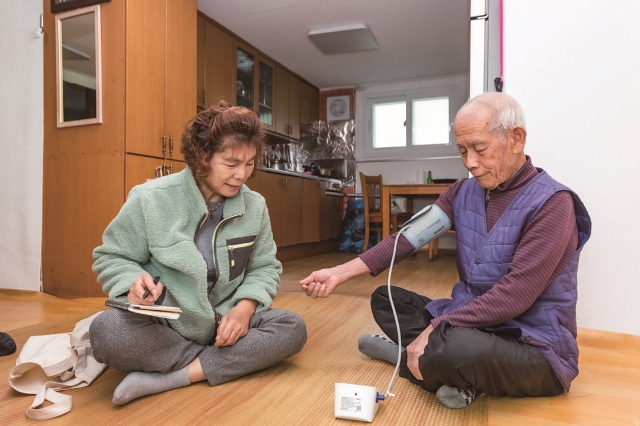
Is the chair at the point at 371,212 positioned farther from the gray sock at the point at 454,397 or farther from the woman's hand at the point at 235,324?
the gray sock at the point at 454,397

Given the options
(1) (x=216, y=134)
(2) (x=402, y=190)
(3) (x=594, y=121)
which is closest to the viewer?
(1) (x=216, y=134)

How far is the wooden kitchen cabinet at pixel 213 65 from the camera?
3875 millimetres

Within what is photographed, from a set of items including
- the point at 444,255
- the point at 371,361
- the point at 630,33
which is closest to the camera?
the point at 371,361

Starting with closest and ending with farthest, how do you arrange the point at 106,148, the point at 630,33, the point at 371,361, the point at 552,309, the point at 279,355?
the point at 552,309 < the point at 279,355 < the point at 371,361 < the point at 630,33 < the point at 106,148

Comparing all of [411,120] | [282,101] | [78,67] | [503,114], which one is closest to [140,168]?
[78,67]

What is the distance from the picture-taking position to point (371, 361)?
5.01ft

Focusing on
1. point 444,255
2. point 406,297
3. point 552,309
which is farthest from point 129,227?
point 444,255

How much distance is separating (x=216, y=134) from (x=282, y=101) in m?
4.12

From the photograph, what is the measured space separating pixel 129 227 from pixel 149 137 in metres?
1.55

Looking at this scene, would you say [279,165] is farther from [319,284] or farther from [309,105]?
[319,284]

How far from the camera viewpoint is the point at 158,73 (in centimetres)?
270

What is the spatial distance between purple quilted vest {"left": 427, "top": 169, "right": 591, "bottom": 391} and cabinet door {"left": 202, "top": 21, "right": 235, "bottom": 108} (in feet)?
10.6

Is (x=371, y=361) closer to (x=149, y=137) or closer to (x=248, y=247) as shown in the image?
(x=248, y=247)

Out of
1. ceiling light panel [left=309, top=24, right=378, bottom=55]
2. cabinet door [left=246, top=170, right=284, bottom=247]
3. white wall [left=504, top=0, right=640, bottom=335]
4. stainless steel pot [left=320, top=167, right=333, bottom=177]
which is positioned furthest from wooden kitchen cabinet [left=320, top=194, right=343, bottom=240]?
white wall [left=504, top=0, right=640, bottom=335]
